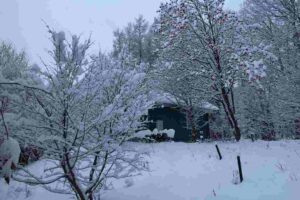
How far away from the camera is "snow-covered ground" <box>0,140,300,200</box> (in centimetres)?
756

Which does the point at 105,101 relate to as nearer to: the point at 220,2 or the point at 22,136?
the point at 22,136

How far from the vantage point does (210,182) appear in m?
8.49

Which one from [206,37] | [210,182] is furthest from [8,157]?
[206,37]

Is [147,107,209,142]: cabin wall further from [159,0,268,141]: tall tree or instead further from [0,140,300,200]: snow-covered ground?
[0,140,300,200]: snow-covered ground

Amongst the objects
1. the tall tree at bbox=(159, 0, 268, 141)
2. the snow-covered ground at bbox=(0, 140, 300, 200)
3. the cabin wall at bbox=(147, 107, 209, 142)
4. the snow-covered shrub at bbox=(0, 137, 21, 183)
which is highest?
the tall tree at bbox=(159, 0, 268, 141)

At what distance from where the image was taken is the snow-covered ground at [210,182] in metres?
7.56

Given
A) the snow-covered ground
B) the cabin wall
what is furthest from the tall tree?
the cabin wall

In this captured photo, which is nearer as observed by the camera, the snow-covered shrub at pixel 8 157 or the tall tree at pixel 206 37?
the snow-covered shrub at pixel 8 157

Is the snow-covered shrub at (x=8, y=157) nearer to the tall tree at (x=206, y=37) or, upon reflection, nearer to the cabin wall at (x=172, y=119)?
the tall tree at (x=206, y=37)

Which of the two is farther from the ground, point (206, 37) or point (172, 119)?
point (206, 37)

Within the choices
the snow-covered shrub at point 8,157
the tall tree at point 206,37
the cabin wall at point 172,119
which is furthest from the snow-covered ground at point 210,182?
the cabin wall at point 172,119

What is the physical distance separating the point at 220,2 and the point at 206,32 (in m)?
1.46

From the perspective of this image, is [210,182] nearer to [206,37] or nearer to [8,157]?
[8,157]

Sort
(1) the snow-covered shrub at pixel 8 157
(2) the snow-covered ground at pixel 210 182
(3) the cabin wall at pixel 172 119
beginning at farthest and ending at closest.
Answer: (3) the cabin wall at pixel 172 119
(2) the snow-covered ground at pixel 210 182
(1) the snow-covered shrub at pixel 8 157
